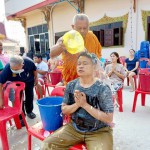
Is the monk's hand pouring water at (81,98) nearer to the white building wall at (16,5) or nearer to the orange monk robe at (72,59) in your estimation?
the orange monk robe at (72,59)

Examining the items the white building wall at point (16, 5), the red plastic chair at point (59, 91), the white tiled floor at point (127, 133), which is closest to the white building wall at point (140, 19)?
the white tiled floor at point (127, 133)

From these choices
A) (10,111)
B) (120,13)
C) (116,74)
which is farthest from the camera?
(120,13)

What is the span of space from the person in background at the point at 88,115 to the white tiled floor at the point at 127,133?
765mm

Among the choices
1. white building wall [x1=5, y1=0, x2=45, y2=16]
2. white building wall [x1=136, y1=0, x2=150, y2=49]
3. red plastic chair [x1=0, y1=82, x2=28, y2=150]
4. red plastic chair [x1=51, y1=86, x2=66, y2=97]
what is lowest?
red plastic chair [x1=0, y1=82, x2=28, y2=150]

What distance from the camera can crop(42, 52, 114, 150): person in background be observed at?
57.5 inches

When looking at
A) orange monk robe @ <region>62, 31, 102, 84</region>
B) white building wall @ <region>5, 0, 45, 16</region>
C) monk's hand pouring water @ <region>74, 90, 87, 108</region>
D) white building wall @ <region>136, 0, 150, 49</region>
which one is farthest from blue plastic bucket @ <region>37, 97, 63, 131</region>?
white building wall @ <region>5, 0, 45, 16</region>

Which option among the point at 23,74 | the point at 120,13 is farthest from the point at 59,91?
the point at 120,13

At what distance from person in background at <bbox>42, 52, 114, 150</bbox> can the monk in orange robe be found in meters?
0.40

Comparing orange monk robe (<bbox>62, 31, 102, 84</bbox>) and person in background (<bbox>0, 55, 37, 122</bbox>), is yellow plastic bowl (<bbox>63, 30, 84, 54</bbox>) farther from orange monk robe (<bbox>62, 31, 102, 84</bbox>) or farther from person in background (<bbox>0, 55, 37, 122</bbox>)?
person in background (<bbox>0, 55, 37, 122</bbox>)

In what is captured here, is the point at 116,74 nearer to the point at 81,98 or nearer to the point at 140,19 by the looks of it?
the point at 81,98

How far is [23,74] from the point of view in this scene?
282cm

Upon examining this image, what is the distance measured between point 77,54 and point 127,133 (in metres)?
1.27

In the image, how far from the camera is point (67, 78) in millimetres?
2191

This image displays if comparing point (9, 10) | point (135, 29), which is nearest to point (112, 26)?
point (135, 29)
